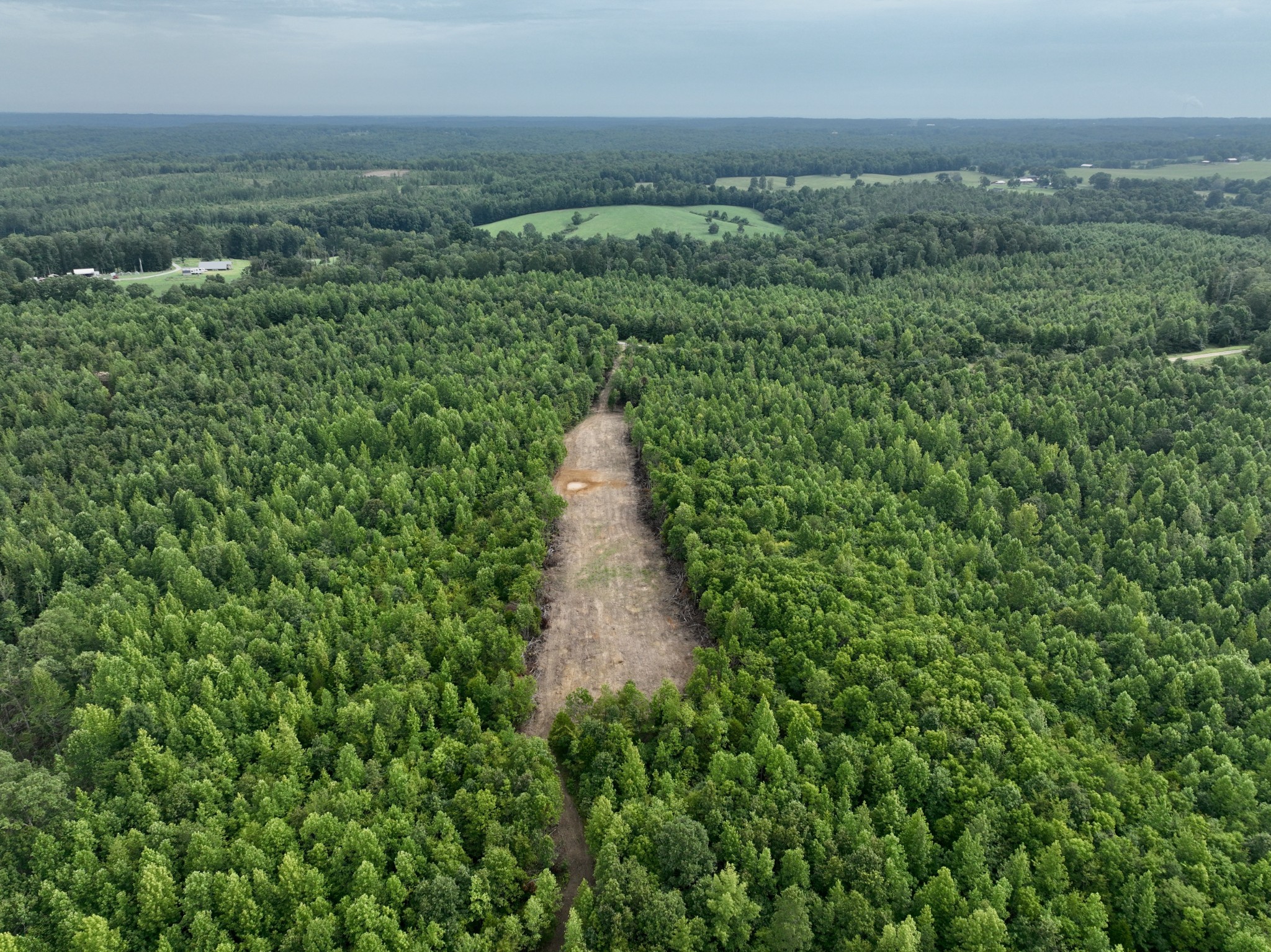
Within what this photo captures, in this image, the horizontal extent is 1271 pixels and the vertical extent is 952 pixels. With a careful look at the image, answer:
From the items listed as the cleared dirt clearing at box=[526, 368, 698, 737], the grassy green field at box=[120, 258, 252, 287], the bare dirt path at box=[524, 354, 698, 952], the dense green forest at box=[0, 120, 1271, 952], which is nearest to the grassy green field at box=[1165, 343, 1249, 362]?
the dense green forest at box=[0, 120, 1271, 952]

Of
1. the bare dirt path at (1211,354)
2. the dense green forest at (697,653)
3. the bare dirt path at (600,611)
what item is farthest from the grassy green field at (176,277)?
the bare dirt path at (1211,354)

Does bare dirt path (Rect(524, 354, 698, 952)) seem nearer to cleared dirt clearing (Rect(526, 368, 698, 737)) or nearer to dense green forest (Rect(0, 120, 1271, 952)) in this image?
cleared dirt clearing (Rect(526, 368, 698, 737))

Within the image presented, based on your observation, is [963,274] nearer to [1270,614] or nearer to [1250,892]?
[1270,614]

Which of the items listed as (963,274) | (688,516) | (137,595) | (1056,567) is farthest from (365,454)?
(963,274)

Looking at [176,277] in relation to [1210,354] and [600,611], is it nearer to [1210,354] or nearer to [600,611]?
[600,611]

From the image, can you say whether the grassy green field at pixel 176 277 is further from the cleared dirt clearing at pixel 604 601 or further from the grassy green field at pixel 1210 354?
the grassy green field at pixel 1210 354
